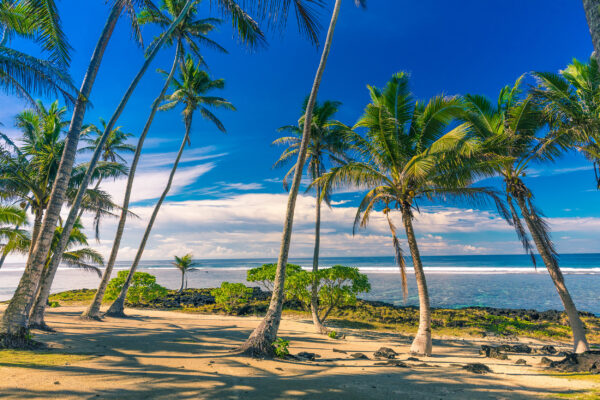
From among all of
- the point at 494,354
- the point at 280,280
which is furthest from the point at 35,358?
the point at 494,354

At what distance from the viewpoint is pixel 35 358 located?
568 cm

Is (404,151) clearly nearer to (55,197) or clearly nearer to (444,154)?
(444,154)

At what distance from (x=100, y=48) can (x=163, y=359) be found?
907 centimetres

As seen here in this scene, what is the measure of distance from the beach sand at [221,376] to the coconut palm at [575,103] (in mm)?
6987

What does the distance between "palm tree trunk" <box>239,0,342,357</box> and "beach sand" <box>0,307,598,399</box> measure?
1.36 ft

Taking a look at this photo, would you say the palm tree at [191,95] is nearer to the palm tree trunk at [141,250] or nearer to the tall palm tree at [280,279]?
the palm tree trunk at [141,250]

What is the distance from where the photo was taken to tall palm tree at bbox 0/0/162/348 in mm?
6504

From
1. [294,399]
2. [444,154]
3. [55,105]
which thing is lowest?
[294,399]

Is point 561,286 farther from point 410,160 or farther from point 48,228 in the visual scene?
point 48,228

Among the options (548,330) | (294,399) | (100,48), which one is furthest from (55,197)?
(548,330)

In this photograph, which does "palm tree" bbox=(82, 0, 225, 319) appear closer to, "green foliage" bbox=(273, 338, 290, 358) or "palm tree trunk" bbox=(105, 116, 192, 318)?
"palm tree trunk" bbox=(105, 116, 192, 318)

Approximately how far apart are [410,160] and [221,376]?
837cm

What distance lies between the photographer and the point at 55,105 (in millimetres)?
14172

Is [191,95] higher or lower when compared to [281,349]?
higher
